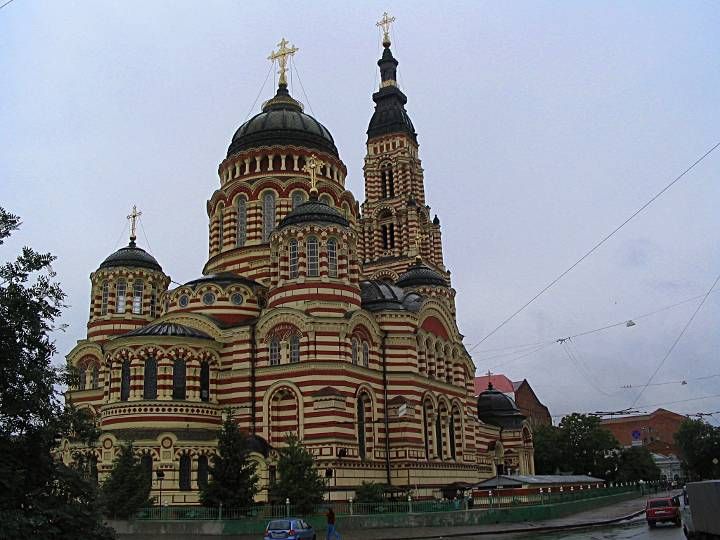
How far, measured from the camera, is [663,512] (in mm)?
30172

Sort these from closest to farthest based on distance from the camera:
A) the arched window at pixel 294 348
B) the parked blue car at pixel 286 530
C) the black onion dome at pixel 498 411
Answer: the parked blue car at pixel 286 530 < the arched window at pixel 294 348 < the black onion dome at pixel 498 411

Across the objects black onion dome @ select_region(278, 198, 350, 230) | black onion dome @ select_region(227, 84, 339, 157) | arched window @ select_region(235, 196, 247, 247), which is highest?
black onion dome @ select_region(227, 84, 339, 157)

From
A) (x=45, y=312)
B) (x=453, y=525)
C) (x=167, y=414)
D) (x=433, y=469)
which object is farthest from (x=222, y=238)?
(x=45, y=312)

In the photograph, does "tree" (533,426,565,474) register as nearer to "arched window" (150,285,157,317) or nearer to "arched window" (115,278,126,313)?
"arched window" (150,285,157,317)

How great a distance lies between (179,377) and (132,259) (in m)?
13.5

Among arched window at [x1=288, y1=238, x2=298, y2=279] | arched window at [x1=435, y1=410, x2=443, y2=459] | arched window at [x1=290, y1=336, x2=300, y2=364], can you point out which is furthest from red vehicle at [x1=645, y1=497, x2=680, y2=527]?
arched window at [x1=288, y1=238, x2=298, y2=279]

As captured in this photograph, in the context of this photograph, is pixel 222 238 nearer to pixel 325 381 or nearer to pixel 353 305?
pixel 353 305

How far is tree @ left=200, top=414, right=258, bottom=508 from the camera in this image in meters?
28.5

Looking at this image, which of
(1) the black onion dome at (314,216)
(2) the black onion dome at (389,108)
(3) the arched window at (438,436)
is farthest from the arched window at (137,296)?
(2) the black onion dome at (389,108)

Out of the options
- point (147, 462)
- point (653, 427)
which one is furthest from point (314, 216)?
point (653, 427)

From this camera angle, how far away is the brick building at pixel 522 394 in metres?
102

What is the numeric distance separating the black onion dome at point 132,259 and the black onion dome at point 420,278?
18720 millimetres

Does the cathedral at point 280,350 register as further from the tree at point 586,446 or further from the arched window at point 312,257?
the tree at point 586,446

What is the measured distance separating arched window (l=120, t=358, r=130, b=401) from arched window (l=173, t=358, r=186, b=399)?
2299 millimetres
